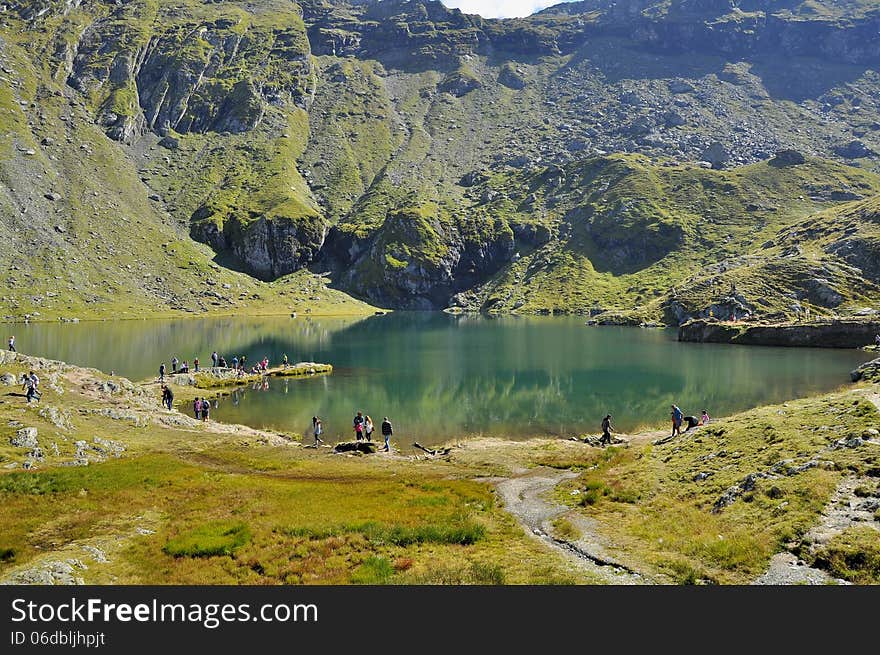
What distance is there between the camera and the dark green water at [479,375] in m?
59.5

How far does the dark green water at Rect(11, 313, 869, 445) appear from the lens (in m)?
59.5

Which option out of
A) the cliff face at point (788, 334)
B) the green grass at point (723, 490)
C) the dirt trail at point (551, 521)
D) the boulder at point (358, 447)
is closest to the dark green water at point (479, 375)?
the boulder at point (358, 447)

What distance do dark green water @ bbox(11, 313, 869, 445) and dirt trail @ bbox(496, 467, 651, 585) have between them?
62.8 ft

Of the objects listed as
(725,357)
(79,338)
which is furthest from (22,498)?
(79,338)

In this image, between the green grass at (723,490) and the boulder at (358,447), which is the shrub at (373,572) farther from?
the boulder at (358,447)

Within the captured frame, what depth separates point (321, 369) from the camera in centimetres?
8900

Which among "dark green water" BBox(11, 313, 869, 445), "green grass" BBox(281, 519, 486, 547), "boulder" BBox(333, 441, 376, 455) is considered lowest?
"dark green water" BBox(11, 313, 869, 445)

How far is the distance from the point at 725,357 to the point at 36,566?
107 m

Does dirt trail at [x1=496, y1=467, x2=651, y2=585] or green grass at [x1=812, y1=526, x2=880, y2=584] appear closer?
green grass at [x1=812, y1=526, x2=880, y2=584]

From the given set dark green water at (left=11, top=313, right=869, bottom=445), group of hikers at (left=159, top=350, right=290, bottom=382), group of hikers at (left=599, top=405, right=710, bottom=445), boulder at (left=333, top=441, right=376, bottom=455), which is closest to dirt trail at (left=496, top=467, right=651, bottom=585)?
group of hikers at (left=599, top=405, right=710, bottom=445)

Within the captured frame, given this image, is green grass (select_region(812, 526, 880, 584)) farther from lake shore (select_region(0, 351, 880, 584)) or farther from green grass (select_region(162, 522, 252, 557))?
green grass (select_region(162, 522, 252, 557))

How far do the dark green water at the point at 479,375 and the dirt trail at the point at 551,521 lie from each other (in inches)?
753

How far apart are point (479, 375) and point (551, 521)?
200ft
